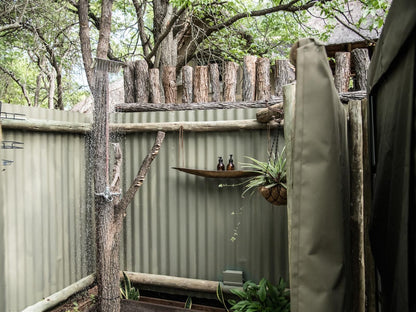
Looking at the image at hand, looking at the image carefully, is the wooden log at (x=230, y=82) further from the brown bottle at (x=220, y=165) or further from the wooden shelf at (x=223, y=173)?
the wooden shelf at (x=223, y=173)

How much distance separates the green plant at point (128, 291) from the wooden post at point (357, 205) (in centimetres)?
226

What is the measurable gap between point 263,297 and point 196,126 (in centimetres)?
165

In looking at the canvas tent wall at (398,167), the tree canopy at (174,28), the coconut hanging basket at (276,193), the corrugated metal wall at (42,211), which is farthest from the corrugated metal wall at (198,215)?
the canvas tent wall at (398,167)

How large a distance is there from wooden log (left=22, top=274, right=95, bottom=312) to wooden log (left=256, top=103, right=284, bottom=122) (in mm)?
2355

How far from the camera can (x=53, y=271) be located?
2826 millimetres

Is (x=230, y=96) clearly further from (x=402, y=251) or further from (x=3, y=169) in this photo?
(x=402, y=251)

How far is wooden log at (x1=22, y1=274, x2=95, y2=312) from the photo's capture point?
261 cm

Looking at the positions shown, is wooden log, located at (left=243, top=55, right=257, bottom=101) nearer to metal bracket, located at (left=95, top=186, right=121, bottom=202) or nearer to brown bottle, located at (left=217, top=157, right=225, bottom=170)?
brown bottle, located at (left=217, top=157, right=225, bottom=170)

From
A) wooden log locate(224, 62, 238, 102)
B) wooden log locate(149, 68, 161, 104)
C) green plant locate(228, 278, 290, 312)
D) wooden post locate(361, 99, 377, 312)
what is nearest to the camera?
wooden post locate(361, 99, 377, 312)

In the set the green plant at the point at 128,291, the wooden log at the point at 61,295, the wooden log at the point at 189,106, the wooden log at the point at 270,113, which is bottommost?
the green plant at the point at 128,291

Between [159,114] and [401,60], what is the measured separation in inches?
106

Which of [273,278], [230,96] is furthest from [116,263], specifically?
[230,96]

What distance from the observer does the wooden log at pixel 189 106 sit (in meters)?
2.94

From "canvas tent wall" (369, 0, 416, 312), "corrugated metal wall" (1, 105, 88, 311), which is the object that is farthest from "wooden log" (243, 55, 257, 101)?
"canvas tent wall" (369, 0, 416, 312)
